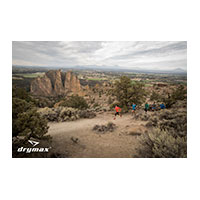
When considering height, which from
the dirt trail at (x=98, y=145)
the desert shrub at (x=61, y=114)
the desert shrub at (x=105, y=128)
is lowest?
the dirt trail at (x=98, y=145)

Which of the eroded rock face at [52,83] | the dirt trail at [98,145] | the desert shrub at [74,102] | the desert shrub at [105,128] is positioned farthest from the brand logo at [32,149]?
the desert shrub at [74,102]

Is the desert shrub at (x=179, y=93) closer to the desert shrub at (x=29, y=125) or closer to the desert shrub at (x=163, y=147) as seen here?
the desert shrub at (x=163, y=147)

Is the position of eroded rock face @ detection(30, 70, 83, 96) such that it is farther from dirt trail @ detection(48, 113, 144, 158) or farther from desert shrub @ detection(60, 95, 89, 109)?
dirt trail @ detection(48, 113, 144, 158)

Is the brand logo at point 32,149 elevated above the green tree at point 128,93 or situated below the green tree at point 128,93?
below

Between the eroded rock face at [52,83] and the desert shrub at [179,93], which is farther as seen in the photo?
the eroded rock face at [52,83]

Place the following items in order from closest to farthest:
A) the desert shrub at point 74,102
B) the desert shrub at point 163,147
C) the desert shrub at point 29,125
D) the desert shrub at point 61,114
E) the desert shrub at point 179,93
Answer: the desert shrub at point 163,147, the desert shrub at point 29,125, the desert shrub at point 179,93, the desert shrub at point 61,114, the desert shrub at point 74,102

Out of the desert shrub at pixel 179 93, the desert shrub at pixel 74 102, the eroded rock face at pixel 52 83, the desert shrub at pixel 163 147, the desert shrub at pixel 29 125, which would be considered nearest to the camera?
the desert shrub at pixel 163 147
